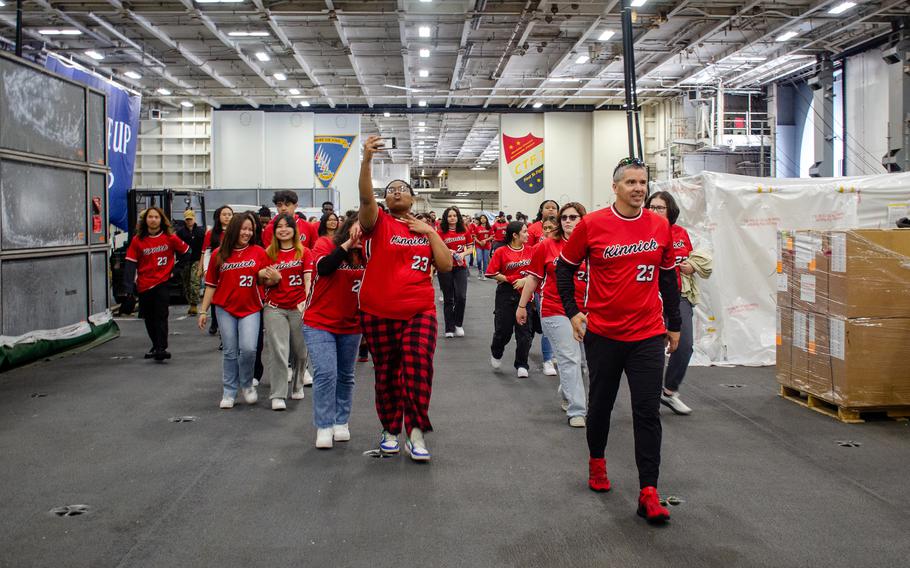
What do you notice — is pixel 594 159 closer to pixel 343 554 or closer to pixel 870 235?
pixel 870 235

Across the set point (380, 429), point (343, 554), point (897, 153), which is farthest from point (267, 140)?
point (343, 554)

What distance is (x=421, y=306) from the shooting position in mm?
5020

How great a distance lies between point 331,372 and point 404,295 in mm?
889

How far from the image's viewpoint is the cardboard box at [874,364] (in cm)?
623

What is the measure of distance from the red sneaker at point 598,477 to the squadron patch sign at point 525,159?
27.0 m

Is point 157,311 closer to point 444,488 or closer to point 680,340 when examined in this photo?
point 444,488

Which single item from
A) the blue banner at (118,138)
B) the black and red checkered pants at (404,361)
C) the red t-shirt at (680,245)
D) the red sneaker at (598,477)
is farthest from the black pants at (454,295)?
the red sneaker at (598,477)

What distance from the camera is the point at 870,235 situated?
640 cm

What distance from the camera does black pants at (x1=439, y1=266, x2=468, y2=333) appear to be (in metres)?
11.7

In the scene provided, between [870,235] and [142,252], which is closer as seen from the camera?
[870,235]

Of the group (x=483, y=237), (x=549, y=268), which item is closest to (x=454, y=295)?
(x=549, y=268)

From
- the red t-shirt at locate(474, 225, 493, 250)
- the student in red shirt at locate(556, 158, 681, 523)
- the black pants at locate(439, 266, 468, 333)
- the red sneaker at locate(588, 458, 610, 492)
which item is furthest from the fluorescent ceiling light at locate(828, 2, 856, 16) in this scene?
the red sneaker at locate(588, 458, 610, 492)

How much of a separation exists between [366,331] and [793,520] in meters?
2.72

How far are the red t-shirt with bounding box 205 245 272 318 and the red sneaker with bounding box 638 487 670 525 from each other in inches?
156
